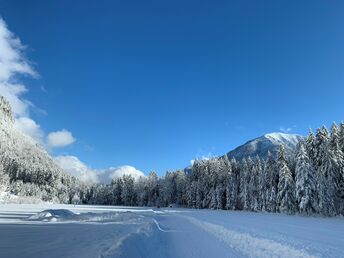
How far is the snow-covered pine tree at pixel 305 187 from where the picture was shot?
50.4 m

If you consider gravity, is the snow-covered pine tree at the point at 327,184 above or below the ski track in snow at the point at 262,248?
above

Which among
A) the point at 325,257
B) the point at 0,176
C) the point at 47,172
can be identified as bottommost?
the point at 325,257

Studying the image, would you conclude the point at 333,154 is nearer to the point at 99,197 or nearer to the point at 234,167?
the point at 234,167

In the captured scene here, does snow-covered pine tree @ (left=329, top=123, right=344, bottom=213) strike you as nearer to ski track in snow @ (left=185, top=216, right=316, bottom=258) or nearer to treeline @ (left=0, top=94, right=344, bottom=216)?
treeline @ (left=0, top=94, right=344, bottom=216)

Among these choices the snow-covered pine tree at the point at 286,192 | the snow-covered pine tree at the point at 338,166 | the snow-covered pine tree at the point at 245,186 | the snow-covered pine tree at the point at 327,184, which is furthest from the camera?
the snow-covered pine tree at the point at 245,186

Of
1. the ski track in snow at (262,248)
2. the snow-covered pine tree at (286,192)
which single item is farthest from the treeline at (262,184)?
the ski track in snow at (262,248)

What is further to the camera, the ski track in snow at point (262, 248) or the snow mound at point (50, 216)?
the snow mound at point (50, 216)

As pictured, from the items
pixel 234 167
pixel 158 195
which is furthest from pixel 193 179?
pixel 158 195

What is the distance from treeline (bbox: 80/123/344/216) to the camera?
167 ft

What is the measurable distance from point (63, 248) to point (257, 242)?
32.7 ft

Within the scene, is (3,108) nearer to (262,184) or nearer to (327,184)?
(327,184)

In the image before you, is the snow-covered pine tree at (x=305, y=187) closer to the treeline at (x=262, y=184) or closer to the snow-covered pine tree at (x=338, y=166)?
the treeline at (x=262, y=184)

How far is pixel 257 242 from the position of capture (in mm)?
17828

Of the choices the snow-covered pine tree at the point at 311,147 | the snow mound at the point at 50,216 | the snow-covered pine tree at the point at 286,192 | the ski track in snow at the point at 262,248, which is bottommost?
the ski track in snow at the point at 262,248
